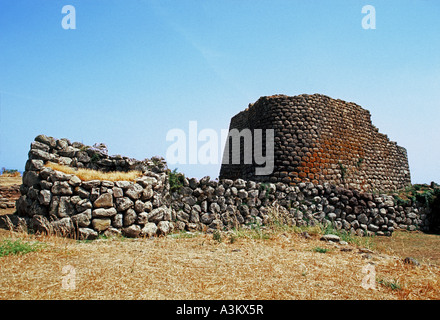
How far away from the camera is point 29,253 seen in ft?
17.7

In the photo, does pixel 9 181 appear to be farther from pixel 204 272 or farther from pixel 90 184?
pixel 204 272

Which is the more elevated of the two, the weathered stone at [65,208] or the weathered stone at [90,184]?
the weathered stone at [90,184]

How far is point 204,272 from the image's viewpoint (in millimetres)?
4730

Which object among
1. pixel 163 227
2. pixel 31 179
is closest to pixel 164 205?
pixel 163 227

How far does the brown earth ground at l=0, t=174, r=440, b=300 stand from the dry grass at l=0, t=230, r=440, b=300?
0.04 feet

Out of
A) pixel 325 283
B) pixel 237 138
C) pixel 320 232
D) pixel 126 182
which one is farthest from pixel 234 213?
pixel 237 138

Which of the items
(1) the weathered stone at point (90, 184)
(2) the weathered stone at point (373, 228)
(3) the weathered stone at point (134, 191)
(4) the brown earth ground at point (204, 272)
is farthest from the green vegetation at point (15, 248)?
(2) the weathered stone at point (373, 228)

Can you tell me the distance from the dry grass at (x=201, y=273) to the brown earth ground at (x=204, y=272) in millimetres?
14

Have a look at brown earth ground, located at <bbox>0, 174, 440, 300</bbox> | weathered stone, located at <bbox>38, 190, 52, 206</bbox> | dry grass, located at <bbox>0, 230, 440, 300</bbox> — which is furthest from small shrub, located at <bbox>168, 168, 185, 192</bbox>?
weathered stone, located at <bbox>38, 190, 52, 206</bbox>

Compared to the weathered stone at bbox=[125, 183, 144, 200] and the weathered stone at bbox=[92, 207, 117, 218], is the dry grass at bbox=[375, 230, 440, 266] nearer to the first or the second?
the weathered stone at bbox=[125, 183, 144, 200]

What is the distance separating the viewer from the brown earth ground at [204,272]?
3920 mm

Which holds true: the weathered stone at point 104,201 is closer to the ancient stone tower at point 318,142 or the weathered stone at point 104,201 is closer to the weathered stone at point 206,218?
the weathered stone at point 206,218

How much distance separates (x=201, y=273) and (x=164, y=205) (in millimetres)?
4365
